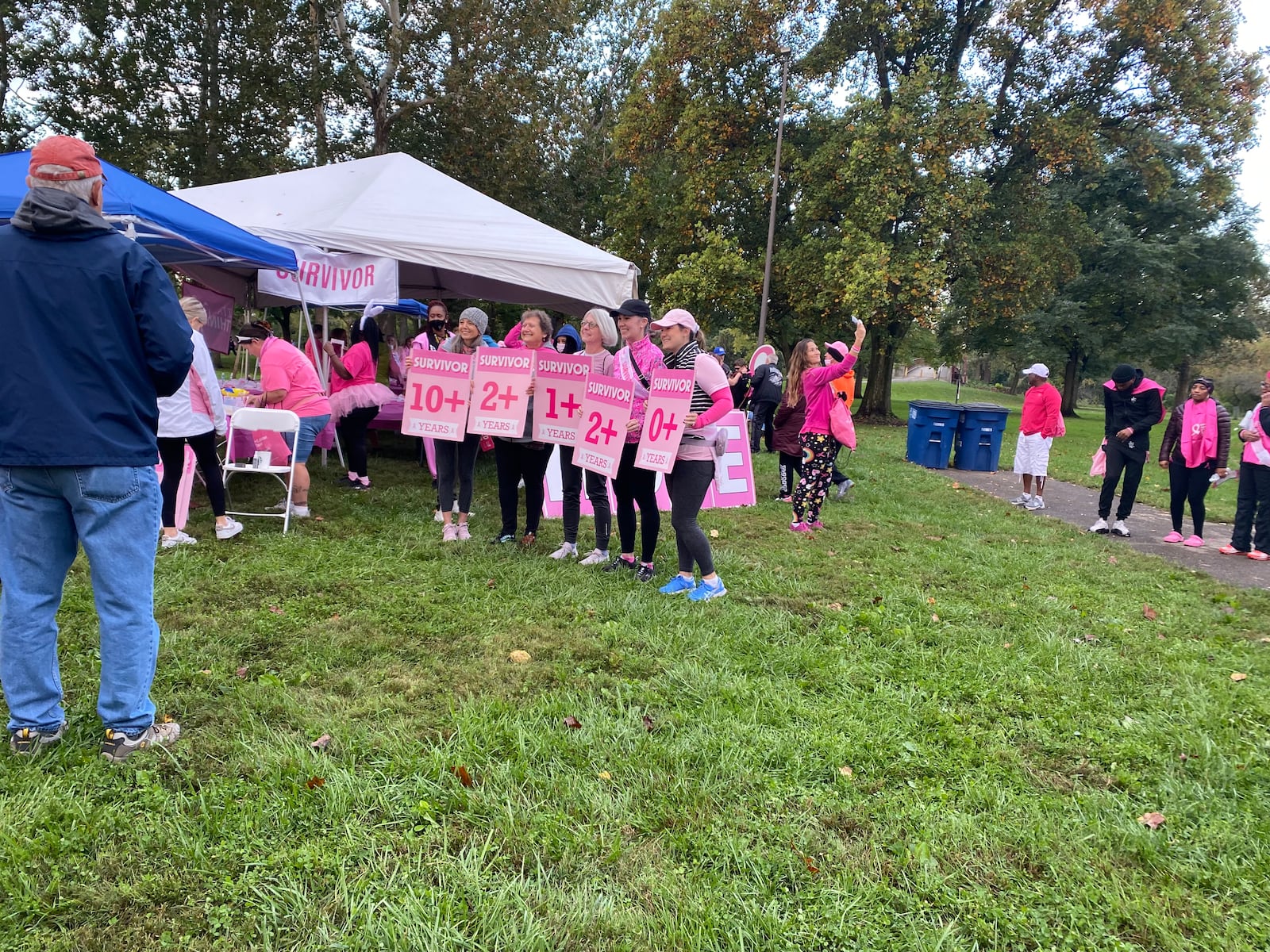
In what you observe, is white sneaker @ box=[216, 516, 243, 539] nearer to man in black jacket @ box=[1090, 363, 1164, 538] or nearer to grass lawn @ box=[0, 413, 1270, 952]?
grass lawn @ box=[0, 413, 1270, 952]

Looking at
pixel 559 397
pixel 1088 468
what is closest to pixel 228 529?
pixel 559 397

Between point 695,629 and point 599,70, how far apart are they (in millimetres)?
33768

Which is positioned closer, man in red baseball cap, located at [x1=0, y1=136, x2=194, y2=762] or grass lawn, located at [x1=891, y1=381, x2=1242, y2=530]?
man in red baseball cap, located at [x1=0, y1=136, x2=194, y2=762]

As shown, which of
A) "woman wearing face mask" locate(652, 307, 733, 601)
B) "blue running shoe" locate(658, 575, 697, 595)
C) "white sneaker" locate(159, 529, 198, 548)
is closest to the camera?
"woman wearing face mask" locate(652, 307, 733, 601)

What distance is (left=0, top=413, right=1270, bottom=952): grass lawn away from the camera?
2.24 metres

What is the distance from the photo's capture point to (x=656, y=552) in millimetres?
6445

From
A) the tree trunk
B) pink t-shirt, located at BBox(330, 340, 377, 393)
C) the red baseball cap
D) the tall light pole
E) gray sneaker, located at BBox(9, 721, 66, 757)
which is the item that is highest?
the tall light pole

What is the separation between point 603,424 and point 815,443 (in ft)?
10.4

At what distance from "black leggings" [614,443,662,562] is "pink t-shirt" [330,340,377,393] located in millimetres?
4398

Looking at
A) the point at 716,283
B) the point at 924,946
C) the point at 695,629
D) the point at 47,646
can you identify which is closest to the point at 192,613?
the point at 47,646

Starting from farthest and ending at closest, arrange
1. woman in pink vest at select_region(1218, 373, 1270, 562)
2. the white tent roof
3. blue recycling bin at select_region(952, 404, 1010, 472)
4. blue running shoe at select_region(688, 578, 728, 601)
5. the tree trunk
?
1. the tree trunk
2. blue recycling bin at select_region(952, 404, 1010, 472)
3. the white tent roof
4. woman in pink vest at select_region(1218, 373, 1270, 562)
5. blue running shoe at select_region(688, 578, 728, 601)

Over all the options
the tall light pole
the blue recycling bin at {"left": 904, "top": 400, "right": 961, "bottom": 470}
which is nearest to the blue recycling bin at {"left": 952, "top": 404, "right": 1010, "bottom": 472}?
the blue recycling bin at {"left": 904, "top": 400, "right": 961, "bottom": 470}

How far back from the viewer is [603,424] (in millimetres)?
5602

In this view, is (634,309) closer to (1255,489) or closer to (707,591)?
(707,591)
